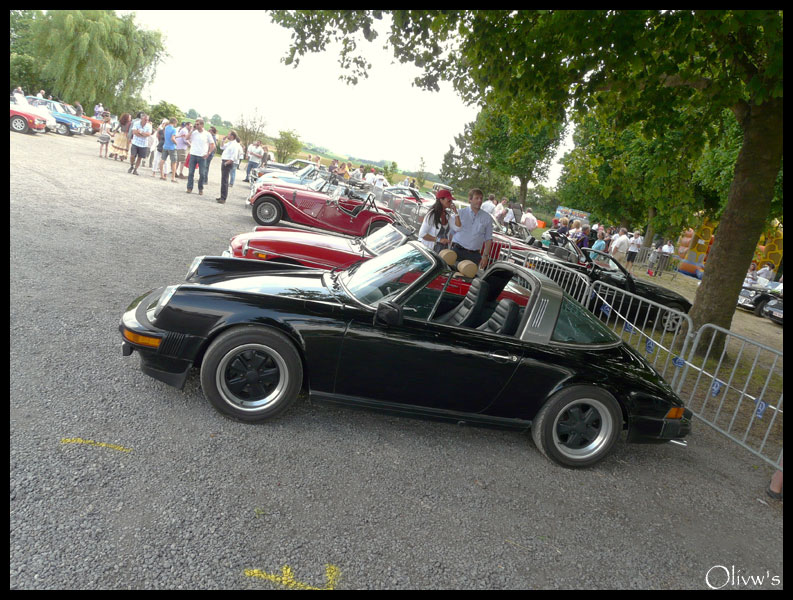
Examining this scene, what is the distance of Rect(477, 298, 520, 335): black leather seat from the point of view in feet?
13.7

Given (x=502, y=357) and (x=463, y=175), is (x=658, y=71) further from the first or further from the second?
(x=463, y=175)

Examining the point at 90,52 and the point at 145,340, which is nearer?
the point at 145,340

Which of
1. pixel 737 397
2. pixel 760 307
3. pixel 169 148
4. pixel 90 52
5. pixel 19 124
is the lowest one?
pixel 760 307

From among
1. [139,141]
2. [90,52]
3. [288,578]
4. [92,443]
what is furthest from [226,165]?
[90,52]

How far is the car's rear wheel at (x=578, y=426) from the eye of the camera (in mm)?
4133

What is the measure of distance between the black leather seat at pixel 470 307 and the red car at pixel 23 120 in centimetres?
2612

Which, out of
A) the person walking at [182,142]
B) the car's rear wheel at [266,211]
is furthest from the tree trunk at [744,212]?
the person walking at [182,142]

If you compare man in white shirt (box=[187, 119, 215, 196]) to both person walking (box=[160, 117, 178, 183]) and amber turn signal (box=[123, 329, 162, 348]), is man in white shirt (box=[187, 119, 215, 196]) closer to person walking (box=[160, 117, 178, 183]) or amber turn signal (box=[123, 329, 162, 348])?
person walking (box=[160, 117, 178, 183])

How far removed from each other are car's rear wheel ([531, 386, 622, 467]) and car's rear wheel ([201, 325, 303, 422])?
6.09 feet

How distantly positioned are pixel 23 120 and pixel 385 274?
85.9 feet

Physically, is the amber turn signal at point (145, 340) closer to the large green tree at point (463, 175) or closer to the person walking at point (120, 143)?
the person walking at point (120, 143)

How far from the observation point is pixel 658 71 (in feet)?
21.4

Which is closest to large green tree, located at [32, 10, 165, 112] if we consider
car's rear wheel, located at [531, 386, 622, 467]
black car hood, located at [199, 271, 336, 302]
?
black car hood, located at [199, 271, 336, 302]

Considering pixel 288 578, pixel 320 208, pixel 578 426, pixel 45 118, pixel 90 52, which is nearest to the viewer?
pixel 288 578
